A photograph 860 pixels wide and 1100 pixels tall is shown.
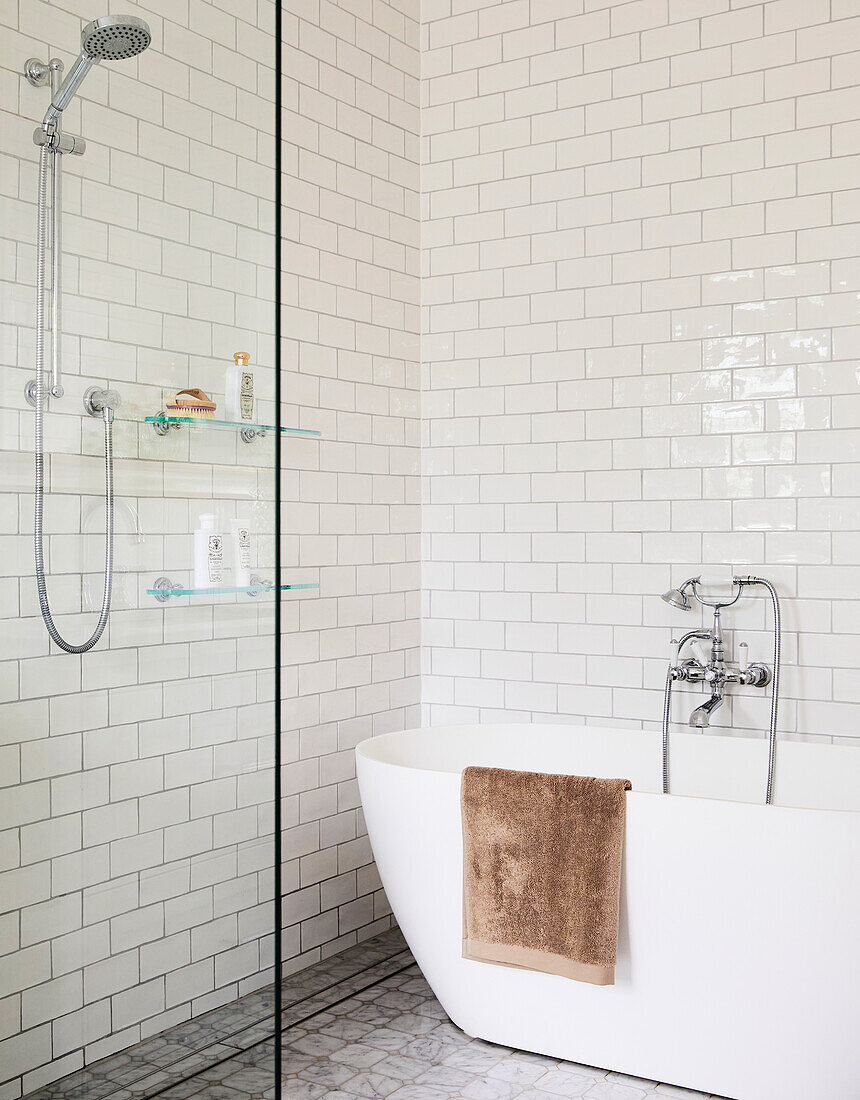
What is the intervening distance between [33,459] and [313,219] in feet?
6.80

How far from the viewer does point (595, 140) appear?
3875mm

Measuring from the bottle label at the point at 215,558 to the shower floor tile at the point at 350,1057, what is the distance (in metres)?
0.88

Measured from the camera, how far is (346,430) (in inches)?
152

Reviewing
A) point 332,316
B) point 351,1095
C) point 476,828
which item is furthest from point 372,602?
point 351,1095

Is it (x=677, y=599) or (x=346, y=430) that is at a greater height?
(x=346, y=430)

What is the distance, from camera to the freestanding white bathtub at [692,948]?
250 centimetres

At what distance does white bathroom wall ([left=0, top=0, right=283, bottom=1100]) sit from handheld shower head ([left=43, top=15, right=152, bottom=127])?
0.06ft

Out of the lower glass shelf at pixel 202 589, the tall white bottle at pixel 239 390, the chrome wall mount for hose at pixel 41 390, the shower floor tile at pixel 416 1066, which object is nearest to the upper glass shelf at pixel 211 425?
the tall white bottle at pixel 239 390

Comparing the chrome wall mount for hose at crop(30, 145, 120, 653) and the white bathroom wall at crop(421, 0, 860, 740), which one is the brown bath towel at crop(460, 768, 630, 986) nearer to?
the white bathroom wall at crop(421, 0, 860, 740)

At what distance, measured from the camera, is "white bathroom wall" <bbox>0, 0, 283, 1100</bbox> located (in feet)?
6.37

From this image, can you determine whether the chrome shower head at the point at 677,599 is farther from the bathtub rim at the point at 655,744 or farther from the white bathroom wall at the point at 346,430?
the white bathroom wall at the point at 346,430

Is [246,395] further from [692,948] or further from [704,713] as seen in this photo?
[704,713]

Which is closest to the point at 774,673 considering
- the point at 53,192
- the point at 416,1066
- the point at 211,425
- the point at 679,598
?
the point at 679,598

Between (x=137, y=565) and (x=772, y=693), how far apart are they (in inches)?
88.0
